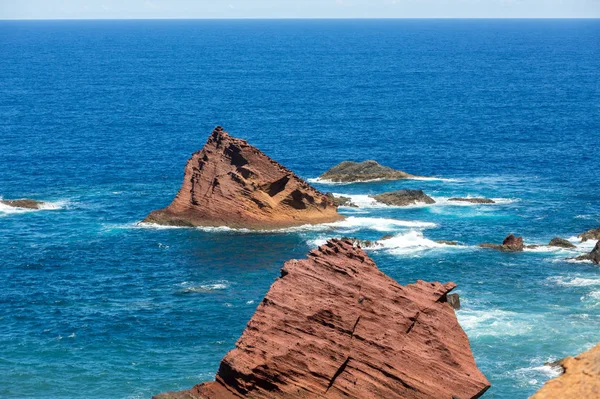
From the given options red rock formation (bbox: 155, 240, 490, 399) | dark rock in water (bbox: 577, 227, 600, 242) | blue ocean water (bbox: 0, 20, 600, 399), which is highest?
red rock formation (bbox: 155, 240, 490, 399)

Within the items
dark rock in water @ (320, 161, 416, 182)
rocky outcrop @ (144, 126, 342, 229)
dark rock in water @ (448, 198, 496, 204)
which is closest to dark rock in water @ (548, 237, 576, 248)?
dark rock in water @ (448, 198, 496, 204)

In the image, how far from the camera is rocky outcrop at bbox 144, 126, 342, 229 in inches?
4112

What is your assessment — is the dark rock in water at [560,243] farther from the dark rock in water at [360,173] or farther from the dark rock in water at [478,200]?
the dark rock in water at [360,173]

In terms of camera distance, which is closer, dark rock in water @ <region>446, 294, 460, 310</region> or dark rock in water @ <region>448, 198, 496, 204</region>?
dark rock in water @ <region>446, 294, 460, 310</region>

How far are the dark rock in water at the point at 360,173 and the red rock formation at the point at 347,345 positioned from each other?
2920 inches

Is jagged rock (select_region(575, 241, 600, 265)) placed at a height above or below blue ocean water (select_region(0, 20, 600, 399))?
above

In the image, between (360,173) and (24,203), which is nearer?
(24,203)

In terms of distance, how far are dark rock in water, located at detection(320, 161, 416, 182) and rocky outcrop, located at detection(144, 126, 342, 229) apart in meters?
23.3

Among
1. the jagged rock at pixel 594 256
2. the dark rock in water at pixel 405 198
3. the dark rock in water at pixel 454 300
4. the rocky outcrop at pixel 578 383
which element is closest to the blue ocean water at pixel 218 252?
the dark rock in water at pixel 454 300

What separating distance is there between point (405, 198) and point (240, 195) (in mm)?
23457

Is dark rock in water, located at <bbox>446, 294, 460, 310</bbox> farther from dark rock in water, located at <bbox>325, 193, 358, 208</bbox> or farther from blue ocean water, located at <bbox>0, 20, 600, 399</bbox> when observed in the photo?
dark rock in water, located at <bbox>325, 193, 358, 208</bbox>

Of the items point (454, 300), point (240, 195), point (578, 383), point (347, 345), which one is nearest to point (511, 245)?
point (454, 300)

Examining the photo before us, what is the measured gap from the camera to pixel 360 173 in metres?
132

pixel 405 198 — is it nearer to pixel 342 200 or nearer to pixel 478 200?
pixel 342 200
